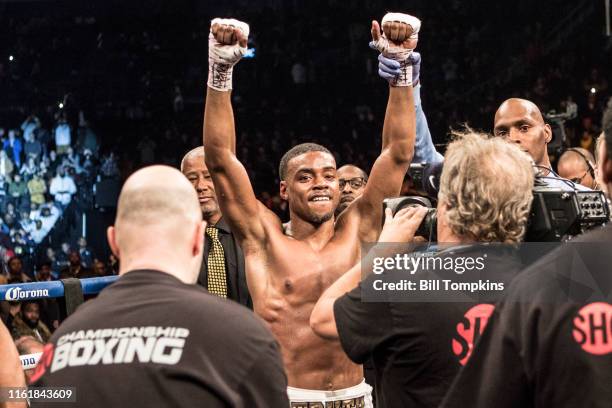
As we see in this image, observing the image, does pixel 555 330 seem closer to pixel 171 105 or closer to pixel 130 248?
pixel 130 248

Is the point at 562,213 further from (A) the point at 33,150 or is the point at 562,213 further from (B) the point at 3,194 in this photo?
(A) the point at 33,150

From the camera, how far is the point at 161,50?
11.3m

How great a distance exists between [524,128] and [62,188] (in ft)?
26.3

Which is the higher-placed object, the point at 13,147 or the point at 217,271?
the point at 13,147

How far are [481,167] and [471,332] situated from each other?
0.29m

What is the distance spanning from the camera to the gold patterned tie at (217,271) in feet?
9.74

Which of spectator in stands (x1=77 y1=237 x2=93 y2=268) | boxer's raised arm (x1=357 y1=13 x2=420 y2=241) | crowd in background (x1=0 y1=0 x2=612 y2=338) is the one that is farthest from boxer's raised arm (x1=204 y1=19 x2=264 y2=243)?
spectator in stands (x1=77 y1=237 x2=93 y2=268)

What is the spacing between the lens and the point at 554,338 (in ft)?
3.49

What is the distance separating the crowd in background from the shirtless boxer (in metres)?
5.71

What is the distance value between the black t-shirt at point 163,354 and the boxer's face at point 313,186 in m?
1.39

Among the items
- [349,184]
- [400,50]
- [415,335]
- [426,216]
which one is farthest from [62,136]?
[415,335]

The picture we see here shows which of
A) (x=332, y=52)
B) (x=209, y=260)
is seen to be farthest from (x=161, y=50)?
(x=209, y=260)

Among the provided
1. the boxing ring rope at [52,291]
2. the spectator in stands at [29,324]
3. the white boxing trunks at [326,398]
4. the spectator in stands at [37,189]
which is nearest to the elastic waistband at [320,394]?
the white boxing trunks at [326,398]

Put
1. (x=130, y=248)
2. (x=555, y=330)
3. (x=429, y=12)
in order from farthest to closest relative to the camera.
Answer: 1. (x=429, y=12)
2. (x=130, y=248)
3. (x=555, y=330)
